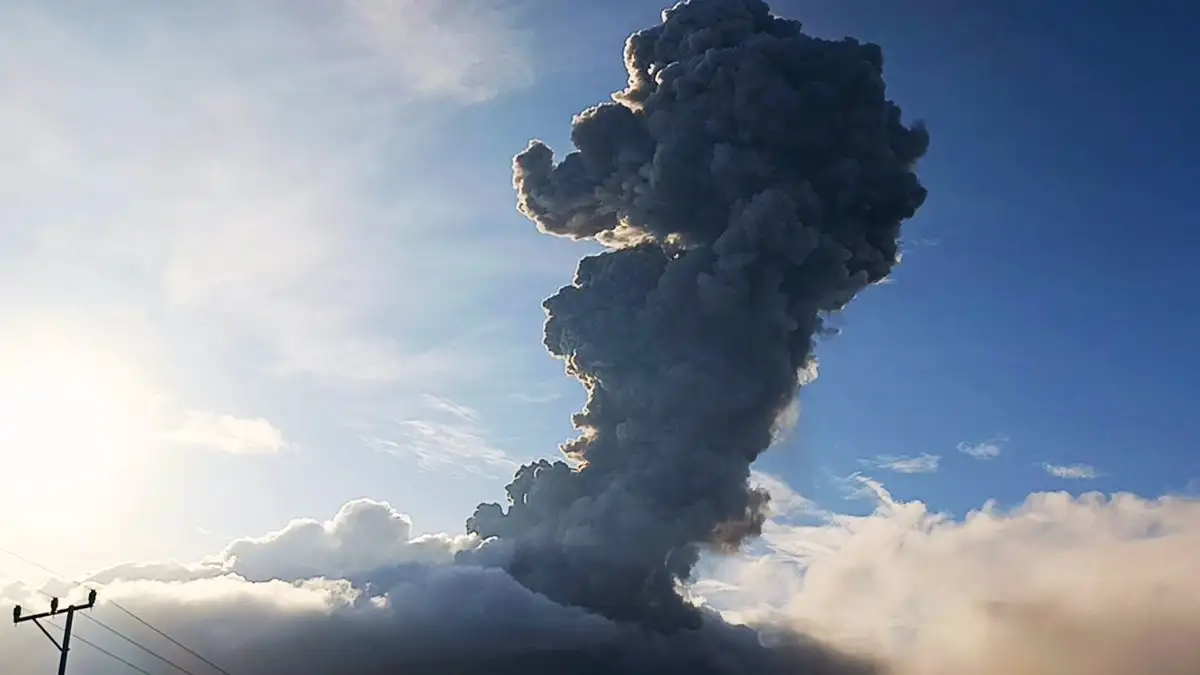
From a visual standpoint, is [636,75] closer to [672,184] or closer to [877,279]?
[672,184]

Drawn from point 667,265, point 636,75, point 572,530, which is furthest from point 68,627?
point 636,75

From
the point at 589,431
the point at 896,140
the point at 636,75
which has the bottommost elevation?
the point at 589,431

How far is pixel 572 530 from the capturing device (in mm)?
86188

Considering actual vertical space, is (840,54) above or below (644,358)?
above

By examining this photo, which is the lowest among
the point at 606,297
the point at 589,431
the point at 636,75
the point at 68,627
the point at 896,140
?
the point at 68,627

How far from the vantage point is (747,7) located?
261 feet

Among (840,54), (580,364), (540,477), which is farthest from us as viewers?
(540,477)

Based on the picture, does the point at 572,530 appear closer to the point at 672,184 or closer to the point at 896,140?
the point at 672,184

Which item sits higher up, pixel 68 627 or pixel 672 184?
pixel 672 184

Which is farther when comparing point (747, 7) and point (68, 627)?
point (747, 7)

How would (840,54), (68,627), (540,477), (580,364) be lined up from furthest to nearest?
1. (540,477)
2. (580,364)
3. (840,54)
4. (68,627)

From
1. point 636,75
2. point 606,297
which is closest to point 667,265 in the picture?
point 606,297

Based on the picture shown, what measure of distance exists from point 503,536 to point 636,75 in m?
37.2

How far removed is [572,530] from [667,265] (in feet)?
68.2
